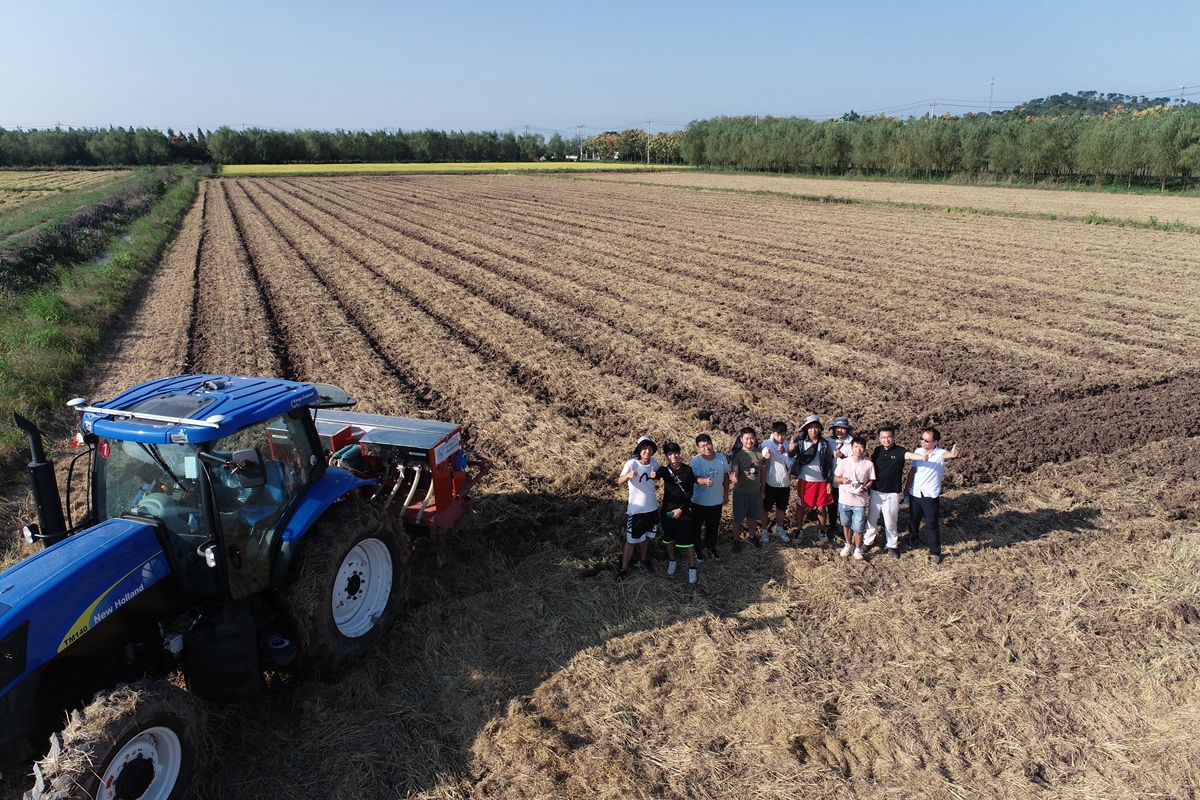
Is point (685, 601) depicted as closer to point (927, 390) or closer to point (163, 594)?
point (163, 594)

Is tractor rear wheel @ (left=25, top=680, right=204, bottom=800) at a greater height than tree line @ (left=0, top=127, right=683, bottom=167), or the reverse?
tree line @ (left=0, top=127, right=683, bottom=167)

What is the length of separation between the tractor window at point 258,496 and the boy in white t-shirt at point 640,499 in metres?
2.68

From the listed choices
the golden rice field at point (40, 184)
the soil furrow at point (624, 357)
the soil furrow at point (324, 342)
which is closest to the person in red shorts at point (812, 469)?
the soil furrow at point (624, 357)

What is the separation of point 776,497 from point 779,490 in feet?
0.27

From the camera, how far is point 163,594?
14.5 ft

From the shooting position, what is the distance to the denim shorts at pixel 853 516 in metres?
6.82

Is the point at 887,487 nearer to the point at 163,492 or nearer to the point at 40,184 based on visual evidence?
the point at 163,492

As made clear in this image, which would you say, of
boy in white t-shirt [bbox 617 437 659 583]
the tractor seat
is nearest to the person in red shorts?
boy in white t-shirt [bbox 617 437 659 583]

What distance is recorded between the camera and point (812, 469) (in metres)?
7.16

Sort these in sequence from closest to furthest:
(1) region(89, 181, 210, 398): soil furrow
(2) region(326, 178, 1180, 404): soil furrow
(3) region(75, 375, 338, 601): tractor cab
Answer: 1. (3) region(75, 375, 338, 601): tractor cab
2. (2) region(326, 178, 1180, 404): soil furrow
3. (1) region(89, 181, 210, 398): soil furrow

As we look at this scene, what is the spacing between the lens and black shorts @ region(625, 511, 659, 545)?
260 inches

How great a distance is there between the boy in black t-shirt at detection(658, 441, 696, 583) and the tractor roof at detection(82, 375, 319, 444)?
3126 mm

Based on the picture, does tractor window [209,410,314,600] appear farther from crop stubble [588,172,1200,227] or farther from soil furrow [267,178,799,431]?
crop stubble [588,172,1200,227]

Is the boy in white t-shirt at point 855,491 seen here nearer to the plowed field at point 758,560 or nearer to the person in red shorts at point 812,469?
the person in red shorts at point 812,469
